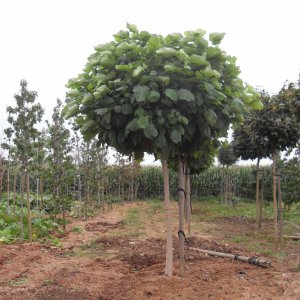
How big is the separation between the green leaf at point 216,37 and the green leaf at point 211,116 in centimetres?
86

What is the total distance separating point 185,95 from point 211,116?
41 cm

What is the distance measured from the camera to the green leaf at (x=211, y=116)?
4441 millimetres

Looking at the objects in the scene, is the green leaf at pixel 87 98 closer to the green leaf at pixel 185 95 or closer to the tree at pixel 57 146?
the green leaf at pixel 185 95

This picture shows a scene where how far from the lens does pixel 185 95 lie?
170 inches

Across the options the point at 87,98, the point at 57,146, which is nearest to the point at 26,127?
the point at 57,146

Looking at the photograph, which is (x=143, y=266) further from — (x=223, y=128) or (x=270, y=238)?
(x=270, y=238)

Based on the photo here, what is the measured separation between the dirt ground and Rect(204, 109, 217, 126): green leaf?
2.13 m

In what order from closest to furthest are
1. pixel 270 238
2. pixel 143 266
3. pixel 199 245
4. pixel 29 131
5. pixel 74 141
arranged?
pixel 143 266 → pixel 199 245 → pixel 29 131 → pixel 270 238 → pixel 74 141

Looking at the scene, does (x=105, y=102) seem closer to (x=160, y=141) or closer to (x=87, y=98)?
(x=87, y=98)

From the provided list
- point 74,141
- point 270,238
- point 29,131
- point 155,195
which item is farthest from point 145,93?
point 155,195

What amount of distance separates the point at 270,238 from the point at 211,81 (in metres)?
7.79

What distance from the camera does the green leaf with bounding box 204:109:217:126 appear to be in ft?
14.6

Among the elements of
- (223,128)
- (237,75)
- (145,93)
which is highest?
(237,75)

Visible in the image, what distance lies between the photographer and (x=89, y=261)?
7.50 m
